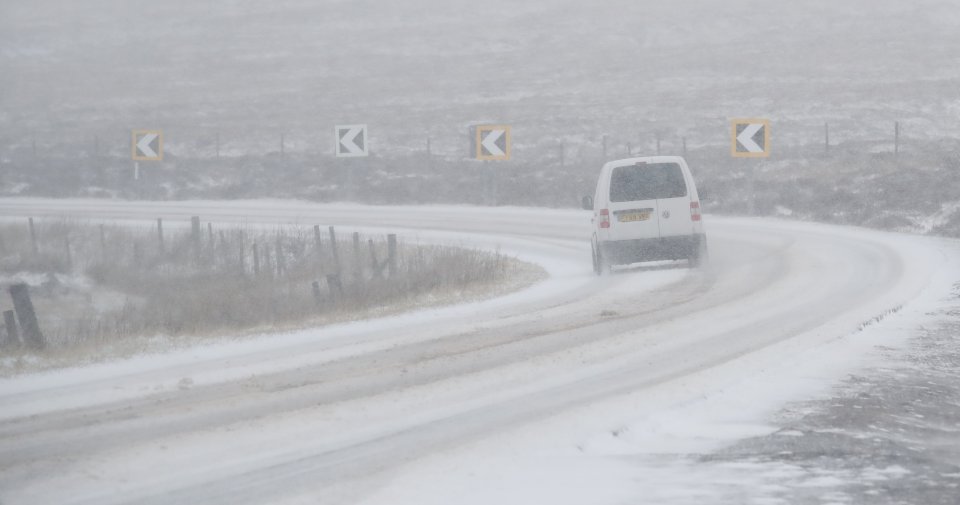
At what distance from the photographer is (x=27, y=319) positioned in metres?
14.0

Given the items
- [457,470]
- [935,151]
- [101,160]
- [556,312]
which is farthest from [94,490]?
[101,160]

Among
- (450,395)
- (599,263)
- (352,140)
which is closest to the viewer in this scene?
(450,395)

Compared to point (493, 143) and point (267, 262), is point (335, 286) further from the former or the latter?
point (493, 143)

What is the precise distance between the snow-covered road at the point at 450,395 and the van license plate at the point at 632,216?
7.40 feet

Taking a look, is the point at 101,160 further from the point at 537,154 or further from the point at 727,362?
the point at 727,362

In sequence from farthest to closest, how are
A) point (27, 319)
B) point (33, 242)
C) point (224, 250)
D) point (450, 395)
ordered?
point (33, 242) → point (224, 250) → point (27, 319) → point (450, 395)

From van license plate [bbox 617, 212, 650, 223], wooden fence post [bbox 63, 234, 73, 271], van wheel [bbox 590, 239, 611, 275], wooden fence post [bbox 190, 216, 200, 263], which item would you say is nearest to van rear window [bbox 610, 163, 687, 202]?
van license plate [bbox 617, 212, 650, 223]

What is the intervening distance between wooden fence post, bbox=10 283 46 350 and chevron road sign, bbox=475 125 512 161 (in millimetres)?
20801

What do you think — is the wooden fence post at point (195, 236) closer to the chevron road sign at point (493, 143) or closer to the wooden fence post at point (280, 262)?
the wooden fence post at point (280, 262)

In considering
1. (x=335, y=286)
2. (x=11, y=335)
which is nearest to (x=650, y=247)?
(x=335, y=286)

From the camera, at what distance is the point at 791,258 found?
21047 millimetres

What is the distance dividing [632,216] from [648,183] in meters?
0.58

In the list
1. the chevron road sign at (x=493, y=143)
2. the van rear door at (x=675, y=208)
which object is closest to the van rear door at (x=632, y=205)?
the van rear door at (x=675, y=208)

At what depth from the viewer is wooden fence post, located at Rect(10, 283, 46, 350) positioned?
544 inches
